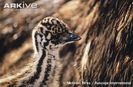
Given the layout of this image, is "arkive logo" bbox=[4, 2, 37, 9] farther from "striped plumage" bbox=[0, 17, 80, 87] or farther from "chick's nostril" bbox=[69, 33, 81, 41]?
"chick's nostril" bbox=[69, 33, 81, 41]

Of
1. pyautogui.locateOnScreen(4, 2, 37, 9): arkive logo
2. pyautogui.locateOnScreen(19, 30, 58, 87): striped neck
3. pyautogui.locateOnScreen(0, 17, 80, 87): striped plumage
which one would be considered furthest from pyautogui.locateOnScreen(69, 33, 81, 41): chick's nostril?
pyautogui.locateOnScreen(4, 2, 37, 9): arkive logo

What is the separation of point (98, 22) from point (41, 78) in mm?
454

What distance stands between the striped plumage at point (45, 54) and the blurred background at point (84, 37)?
0.04 meters

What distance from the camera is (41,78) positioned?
2268 mm

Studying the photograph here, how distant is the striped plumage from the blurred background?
4cm

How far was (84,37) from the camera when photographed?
2.38 meters

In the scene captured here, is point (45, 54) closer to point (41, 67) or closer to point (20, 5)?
point (41, 67)

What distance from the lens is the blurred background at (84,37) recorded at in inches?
89.9

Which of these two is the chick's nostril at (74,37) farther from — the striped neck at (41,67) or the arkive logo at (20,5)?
the arkive logo at (20,5)

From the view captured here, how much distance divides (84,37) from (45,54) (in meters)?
0.25

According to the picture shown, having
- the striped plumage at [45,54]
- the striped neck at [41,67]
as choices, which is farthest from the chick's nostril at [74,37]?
the striped neck at [41,67]

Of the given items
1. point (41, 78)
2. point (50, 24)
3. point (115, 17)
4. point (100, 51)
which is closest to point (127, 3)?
point (115, 17)

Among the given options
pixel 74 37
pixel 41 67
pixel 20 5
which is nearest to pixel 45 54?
pixel 41 67

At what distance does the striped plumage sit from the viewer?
2266 mm
